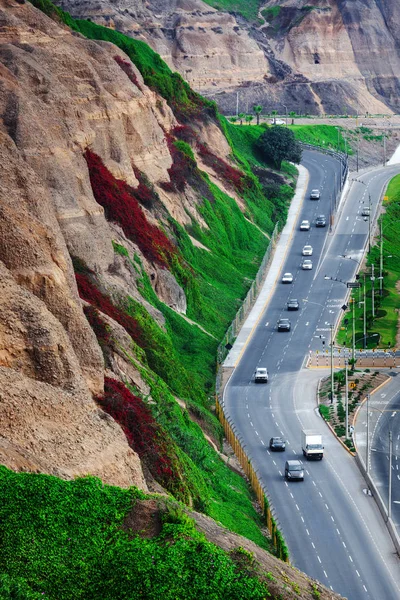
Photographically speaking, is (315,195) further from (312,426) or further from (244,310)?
(312,426)

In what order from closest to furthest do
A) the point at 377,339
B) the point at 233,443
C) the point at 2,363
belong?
the point at 2,363 → the point at 233,443 → the point at 377,339

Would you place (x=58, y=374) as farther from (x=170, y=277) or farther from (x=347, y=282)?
(x=347, y=282)

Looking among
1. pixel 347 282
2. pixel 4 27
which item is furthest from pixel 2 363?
pixel 347 282

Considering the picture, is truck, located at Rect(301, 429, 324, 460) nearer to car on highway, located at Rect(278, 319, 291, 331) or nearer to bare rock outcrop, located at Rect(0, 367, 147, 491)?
bare rock outcrop, located at Rect(0, 367, 147, 491)

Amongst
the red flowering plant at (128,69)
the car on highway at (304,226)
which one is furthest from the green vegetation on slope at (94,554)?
the car on highway at (304,226)

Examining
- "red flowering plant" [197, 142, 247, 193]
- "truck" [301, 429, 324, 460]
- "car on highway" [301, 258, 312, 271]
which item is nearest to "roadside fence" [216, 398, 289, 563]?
"truck" [301, 429, 324, 460]
